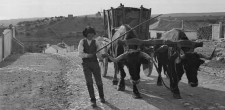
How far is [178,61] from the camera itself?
8.10 m

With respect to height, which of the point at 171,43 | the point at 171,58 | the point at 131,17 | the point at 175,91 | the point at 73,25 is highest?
the point at 73,25

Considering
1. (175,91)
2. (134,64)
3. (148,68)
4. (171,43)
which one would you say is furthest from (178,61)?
(148,68)

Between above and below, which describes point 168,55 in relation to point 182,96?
above

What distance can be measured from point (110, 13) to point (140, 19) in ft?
3.92

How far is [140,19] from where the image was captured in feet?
36.2

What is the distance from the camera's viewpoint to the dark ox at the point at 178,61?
25.9 feet

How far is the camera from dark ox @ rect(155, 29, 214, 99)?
7891mm

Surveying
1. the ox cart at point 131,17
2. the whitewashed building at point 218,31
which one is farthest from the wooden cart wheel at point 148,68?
the whitewashed building at point 218,31

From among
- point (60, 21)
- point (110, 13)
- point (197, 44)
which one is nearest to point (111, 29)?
point (110, 13)

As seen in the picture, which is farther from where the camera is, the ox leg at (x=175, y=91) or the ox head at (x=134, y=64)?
the ox leg at (x=175, y=91)

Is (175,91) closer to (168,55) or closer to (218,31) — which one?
(168,55)

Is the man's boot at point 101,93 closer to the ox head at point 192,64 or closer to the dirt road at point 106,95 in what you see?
the dirt road at point 106,95

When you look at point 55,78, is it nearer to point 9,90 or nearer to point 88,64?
point 9,90

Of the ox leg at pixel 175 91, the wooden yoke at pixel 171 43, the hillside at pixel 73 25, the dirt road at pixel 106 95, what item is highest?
the hillside at pixel 73 25
